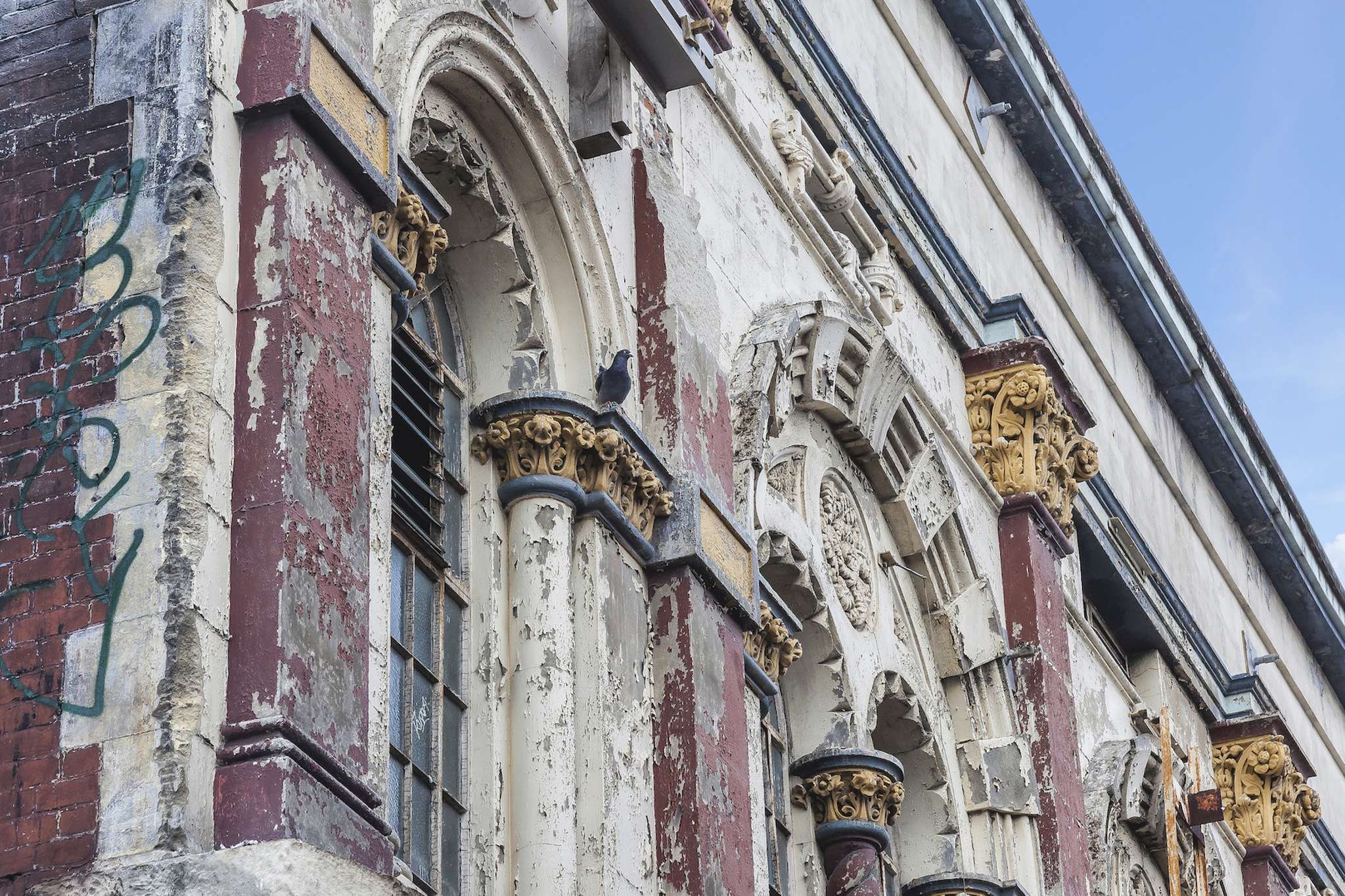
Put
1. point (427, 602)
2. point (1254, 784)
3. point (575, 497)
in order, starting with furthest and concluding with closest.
A: point (1254, 784)
point (575, 497)
point (427, 602)

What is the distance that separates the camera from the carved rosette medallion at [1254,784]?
20406 mm

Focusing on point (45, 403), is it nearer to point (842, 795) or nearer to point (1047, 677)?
point (842, 795)

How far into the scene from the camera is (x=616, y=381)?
10.1 metres

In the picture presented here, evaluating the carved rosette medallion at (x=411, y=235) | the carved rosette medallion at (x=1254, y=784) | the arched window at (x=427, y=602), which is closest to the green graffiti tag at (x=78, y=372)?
the carved rosette medallion at (x=411, y=235)

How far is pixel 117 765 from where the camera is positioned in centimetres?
659

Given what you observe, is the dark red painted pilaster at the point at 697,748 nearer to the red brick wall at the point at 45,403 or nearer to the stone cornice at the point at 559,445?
the stone cornice at the point at 559,445

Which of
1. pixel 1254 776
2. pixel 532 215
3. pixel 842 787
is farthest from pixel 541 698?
pixel 1254 776

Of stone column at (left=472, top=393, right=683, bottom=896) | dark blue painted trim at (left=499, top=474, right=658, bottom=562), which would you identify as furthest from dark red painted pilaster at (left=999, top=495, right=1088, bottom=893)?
dark blue painted trim at (left=499, top=474, right=658, bottom=562)

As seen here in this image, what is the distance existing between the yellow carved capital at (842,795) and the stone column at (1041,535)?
2.24m

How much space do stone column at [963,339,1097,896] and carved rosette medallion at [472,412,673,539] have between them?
547 cm

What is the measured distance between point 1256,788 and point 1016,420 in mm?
6070

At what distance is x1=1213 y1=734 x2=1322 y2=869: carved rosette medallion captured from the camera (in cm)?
2041

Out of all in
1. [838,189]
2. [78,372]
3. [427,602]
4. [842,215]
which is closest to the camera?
[78,372]

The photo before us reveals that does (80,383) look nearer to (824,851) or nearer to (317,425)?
(317,425)
